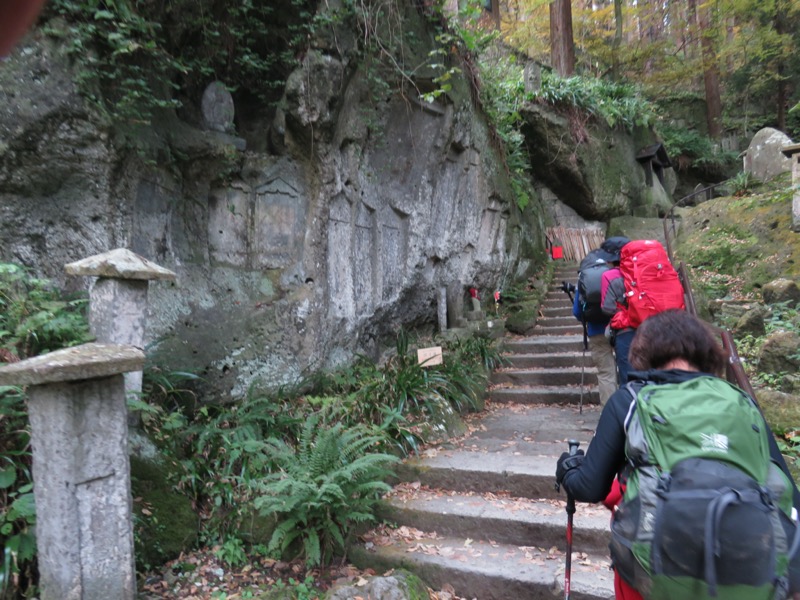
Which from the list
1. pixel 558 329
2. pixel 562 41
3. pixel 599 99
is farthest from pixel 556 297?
pixel 562 41

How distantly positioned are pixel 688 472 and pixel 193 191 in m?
5.83

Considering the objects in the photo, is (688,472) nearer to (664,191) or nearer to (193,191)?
(193,191)

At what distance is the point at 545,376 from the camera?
24.9ft

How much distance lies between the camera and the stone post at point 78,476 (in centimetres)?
288

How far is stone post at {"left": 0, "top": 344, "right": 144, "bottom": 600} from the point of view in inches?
113

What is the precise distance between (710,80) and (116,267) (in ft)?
71.8

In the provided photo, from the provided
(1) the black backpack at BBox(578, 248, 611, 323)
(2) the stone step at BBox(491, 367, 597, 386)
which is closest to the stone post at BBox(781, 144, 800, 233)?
(2) the stone step at BBox(491, 367, 597, 386)

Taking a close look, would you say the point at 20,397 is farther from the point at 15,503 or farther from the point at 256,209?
the point at 256,209

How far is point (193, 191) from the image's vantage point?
19.8 ft

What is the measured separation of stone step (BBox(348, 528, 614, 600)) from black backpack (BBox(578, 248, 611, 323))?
229 centimetres

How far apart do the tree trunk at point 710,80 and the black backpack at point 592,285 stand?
16.6 meters

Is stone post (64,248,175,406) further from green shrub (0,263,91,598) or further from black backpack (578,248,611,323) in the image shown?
black backpack (578,248,611,323)

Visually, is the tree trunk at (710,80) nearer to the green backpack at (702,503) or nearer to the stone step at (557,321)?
the stone step at (557,321)

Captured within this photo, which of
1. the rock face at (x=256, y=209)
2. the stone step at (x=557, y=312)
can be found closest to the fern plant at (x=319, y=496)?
the rock face at (x=256, y=209)
